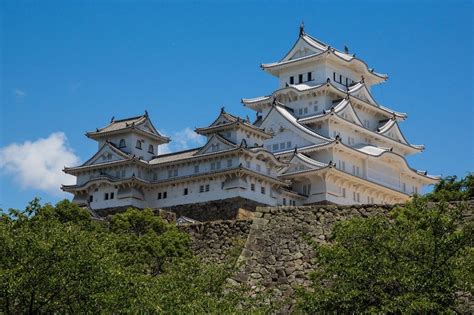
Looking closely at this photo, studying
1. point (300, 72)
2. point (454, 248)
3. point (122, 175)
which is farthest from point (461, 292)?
point (300, 72)

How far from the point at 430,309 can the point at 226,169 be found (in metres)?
44.6

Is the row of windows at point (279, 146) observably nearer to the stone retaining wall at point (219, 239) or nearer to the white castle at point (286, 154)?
the white castle at point (286, 154)

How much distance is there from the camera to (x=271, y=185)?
63969 millimetres

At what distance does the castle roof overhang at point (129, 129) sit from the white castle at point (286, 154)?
11cm

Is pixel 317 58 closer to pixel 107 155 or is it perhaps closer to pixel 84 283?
pixel 107 155

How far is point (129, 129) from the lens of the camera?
66250 mm

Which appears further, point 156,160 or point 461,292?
point 156,160

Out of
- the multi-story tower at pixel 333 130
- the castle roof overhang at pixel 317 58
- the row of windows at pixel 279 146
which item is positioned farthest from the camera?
the castle roof overhang at pixel 317 58

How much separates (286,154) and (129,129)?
533 inches

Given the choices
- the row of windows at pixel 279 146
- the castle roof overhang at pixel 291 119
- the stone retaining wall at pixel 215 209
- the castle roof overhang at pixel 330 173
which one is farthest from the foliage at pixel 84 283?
the row of windows at pixel 279 146

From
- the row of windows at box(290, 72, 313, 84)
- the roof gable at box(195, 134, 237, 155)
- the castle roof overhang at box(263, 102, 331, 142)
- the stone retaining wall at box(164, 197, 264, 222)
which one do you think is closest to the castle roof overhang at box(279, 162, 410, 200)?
the castle roof overhang at box(263, 102, 331, 142)

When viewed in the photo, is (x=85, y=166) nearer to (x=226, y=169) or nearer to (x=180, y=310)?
(x=226, y=169)

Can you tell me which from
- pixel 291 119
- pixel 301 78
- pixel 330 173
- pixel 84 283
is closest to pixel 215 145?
pixel 330 173

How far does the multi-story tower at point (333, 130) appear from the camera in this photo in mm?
67938
